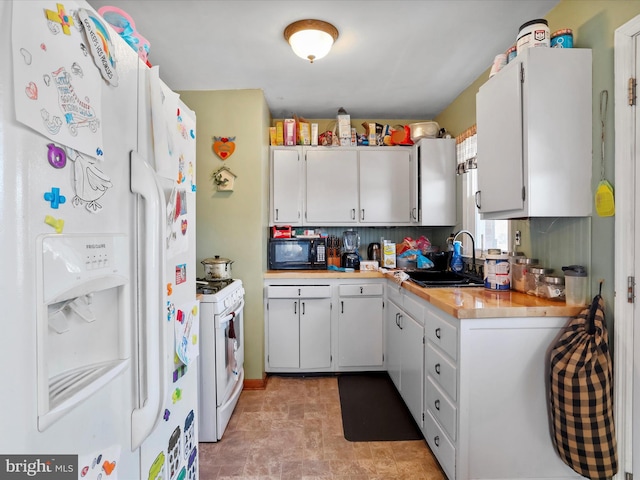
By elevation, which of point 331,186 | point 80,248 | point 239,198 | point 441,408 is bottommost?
point 441,408

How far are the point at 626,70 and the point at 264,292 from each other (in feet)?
8.61

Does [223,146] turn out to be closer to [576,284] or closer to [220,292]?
[220,292]

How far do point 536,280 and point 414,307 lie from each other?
0.71m

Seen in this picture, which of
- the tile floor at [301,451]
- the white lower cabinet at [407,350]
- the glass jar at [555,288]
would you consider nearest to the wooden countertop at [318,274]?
the white lower cabinet at [407,350]

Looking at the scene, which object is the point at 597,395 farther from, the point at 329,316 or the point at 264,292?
the point at 264,292

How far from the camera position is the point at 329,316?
3.02m

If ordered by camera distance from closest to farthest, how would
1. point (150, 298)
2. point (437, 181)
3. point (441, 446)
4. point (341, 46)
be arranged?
1. point (150, 298)
2. point (441, 446)
3. point (341, 46)
4. point (437, 181)

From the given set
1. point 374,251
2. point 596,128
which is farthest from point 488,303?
point 374,251

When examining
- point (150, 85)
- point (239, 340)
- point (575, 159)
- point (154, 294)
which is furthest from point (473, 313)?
point (239, 340)

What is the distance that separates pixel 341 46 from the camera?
2197 mm

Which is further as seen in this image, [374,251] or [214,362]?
[374,251]

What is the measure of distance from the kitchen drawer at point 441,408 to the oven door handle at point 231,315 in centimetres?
129

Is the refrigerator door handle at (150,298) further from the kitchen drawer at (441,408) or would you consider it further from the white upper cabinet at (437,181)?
the white upper cabinet at (437,181)

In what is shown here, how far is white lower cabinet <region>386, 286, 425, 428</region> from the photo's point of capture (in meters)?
2.11
